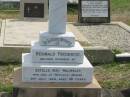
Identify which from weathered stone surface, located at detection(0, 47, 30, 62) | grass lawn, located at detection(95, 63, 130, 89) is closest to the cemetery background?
grass lawn, located at detection(95, 63, 130, 89)

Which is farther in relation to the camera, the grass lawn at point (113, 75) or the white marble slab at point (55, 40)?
the grass lawn at point (113, 75)

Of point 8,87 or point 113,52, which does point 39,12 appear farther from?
point 8,87

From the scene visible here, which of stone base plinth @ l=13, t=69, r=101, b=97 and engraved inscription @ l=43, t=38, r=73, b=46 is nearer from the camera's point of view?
stone base plinth @ l=13, t=69, r=101, b=97

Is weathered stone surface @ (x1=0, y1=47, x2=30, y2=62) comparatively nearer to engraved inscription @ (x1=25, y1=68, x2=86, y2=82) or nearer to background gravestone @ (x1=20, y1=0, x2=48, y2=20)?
engraved inscription @ (x1=25, y1=68, x2=86, y2=82)

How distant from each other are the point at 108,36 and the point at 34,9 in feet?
8.39

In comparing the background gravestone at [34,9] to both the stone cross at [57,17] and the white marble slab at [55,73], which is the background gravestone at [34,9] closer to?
the stone cross at [57,17]

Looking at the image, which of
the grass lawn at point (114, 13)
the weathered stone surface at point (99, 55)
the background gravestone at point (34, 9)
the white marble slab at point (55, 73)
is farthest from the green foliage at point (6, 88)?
the grass lawn at point (114, 13)

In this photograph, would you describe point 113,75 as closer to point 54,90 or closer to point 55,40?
point 55,40

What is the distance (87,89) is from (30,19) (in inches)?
288

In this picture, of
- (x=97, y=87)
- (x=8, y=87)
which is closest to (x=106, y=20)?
(x=8, y=87)

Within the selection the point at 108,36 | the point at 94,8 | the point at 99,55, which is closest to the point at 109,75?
the point at 99,55

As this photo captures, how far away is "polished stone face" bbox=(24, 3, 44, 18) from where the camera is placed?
12703 millimetres

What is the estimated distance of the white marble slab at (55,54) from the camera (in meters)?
5.75

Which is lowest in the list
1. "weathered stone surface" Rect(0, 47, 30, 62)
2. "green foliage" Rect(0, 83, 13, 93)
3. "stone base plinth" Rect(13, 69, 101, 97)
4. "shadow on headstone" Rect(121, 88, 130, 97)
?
"shadow on headstone" Rect(121, 88, 130, 97)
